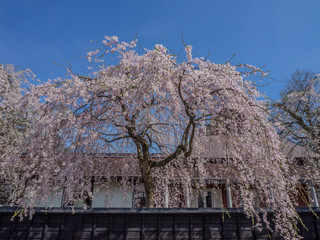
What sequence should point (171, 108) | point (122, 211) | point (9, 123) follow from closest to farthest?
point (122, 211), point (171, 108), point (9, 123)

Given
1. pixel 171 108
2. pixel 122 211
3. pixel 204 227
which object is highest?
pixel 171 108

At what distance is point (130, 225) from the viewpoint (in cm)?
515

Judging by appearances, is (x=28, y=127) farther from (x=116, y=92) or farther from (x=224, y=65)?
(x=224, y=65)

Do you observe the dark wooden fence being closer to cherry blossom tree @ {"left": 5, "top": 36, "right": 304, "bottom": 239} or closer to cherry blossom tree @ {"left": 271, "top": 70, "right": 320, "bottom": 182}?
cherry blossom tree @ {"left": 5, "top": 36, "right": 304, "bottom": 239}

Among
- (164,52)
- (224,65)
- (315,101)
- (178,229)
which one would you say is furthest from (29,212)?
(315,101)

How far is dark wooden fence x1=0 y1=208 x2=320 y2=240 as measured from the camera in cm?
508

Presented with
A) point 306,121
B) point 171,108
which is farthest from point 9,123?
point 306,121

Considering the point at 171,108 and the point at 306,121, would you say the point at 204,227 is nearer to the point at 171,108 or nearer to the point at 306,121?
the point at 171,108

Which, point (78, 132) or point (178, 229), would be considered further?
point (78, 132)

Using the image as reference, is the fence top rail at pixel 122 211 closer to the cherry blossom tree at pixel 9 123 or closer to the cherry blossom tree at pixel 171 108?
the cherry blossom tree at pixel 171 108

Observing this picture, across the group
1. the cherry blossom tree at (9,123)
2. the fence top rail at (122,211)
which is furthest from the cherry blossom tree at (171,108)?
the cherry blossom tree at (9,123)

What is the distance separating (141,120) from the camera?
6.77 meters

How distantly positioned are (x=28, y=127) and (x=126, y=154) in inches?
280

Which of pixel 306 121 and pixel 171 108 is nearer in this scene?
pixel 171 108
